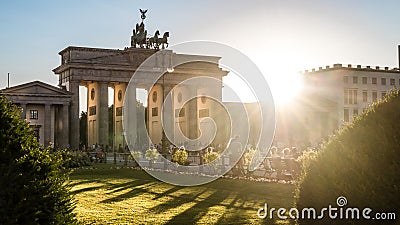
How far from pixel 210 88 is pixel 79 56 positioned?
1875cm

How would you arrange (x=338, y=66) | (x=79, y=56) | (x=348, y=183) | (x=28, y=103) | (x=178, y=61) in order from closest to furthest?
1. (x=348, y=183)
2. (x=28, y=103)
3. (x=79, y=56)
4. (x=178, y=61)
5. (x=338, y=66)

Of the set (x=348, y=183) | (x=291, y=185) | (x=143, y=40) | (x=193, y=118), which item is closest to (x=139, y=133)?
(x=193, y=118)

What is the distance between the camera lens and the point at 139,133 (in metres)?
84.9

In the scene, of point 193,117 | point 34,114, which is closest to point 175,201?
point 34,114

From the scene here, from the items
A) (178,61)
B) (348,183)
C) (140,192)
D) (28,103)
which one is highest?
(178,61)

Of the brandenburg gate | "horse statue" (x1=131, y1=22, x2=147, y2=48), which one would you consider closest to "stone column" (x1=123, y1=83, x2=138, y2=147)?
the brandenburg gate

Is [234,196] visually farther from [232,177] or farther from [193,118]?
[193,118]

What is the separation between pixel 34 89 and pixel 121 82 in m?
11.9

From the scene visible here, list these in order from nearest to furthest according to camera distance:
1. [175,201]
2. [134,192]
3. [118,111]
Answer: [175,201] < [134,192] < [118,111]

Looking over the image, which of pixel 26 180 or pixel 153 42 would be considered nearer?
pixel 26 180

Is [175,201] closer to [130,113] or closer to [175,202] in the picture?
[175,202]

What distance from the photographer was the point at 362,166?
7.68m

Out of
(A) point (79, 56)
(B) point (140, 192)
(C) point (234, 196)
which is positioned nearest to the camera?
(C) point (234, 196)

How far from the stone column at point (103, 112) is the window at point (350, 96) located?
4278cm
